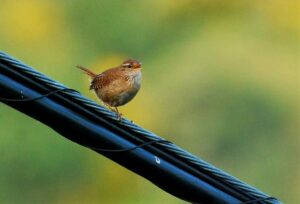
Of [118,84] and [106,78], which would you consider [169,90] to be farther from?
[118,84]

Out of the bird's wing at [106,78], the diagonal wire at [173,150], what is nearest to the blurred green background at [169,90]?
the bird's wing at [106,78]

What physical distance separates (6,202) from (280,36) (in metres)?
8.89

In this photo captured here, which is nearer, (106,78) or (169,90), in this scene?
(106,78)

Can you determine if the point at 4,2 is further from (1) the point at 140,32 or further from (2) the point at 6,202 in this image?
(2) the point at 6,202

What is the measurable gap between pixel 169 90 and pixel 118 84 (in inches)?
599

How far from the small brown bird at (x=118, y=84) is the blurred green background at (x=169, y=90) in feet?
30.6

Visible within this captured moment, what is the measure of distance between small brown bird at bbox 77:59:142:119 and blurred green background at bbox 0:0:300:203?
30.6 ft

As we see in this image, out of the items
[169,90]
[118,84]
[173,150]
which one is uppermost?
[169,90]

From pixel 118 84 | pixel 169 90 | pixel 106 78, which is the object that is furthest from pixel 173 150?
pixel 169 90

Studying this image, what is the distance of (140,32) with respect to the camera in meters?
27.5

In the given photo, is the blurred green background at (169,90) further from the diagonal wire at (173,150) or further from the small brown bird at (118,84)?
the diagonal wire at (173,150)

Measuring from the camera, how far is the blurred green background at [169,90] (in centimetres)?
2027

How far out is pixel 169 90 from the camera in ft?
76.8

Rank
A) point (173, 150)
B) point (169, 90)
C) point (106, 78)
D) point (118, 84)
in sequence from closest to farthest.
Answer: point (173, 150) → point (118, 84) → point (106, 78) → point (169, 90)
